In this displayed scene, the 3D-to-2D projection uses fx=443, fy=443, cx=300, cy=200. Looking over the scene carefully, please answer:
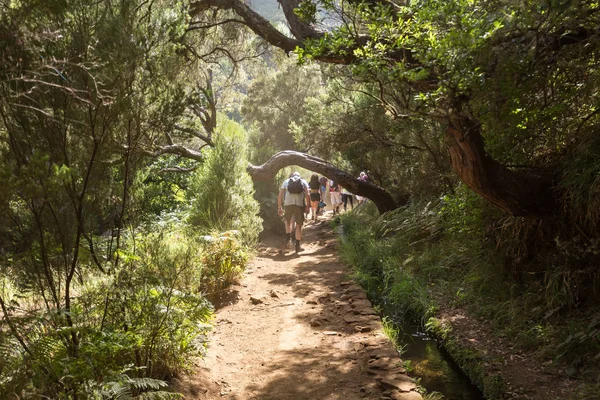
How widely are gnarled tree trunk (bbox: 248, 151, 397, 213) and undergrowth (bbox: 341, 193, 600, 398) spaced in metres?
3.02

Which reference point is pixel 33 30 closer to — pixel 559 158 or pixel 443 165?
pixel 559 158

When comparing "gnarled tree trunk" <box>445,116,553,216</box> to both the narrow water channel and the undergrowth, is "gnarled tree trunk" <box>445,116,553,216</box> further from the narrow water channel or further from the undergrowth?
the narrow water channel

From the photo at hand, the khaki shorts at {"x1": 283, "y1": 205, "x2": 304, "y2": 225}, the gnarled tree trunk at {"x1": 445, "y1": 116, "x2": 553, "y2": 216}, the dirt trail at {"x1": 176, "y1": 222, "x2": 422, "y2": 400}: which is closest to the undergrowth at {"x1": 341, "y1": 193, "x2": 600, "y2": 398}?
the gnarled tree trunk at {"x1": 445, "y1": 116, "x2": 553, "y2": 216}

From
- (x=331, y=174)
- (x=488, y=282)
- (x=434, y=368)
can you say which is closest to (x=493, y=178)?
(x=488, y=282)

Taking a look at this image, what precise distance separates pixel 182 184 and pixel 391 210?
21.2 ft

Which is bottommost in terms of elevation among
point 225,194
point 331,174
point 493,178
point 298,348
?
point 298,348

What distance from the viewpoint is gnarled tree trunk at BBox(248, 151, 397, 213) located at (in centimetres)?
1288

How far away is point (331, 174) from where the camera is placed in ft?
44.3

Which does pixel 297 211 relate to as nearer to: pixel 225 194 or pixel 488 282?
pixel 225 194

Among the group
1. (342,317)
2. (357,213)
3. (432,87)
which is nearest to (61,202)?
(342,317)

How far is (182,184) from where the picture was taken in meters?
13.9

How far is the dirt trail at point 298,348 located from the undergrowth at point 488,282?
86cm

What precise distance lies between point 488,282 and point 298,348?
2938 mm

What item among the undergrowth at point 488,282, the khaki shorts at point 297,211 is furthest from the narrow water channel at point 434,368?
the khaki shorts at point 297,211
